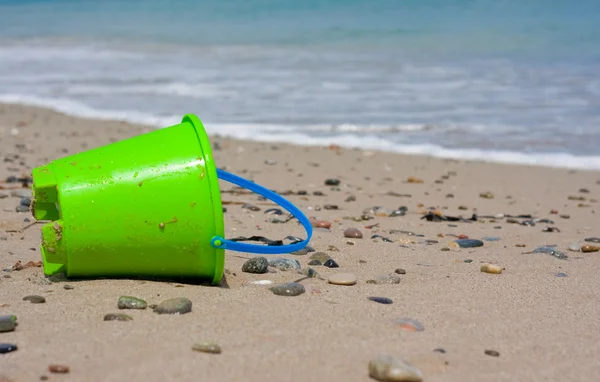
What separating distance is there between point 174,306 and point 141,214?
1.23 feet

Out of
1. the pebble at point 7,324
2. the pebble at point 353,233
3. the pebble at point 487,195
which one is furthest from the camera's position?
the pebble at point 487,195

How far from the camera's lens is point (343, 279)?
2879mm

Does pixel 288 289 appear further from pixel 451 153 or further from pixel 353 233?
pixel 451 153

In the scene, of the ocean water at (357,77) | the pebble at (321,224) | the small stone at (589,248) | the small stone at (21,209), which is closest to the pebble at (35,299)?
the small stone at (21,209)

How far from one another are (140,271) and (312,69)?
412 inches

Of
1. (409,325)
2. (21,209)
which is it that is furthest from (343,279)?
(21,209)

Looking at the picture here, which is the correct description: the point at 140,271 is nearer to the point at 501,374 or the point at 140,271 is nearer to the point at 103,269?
the point at 103,269

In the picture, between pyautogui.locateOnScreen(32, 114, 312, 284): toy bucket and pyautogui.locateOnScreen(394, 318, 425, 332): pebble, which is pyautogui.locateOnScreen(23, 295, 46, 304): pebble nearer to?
pyautogui.locateOnScreen(32, 114, 312, 284): toy bucket

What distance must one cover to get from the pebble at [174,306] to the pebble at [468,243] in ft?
5.40

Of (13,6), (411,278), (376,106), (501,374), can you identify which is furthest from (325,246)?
(13,6)

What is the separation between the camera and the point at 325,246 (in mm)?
3531

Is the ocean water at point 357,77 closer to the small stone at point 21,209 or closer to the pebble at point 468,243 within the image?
the pebble at point 468,243

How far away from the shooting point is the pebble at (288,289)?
105 inches

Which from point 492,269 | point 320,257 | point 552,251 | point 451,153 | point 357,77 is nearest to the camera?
point 492,269
